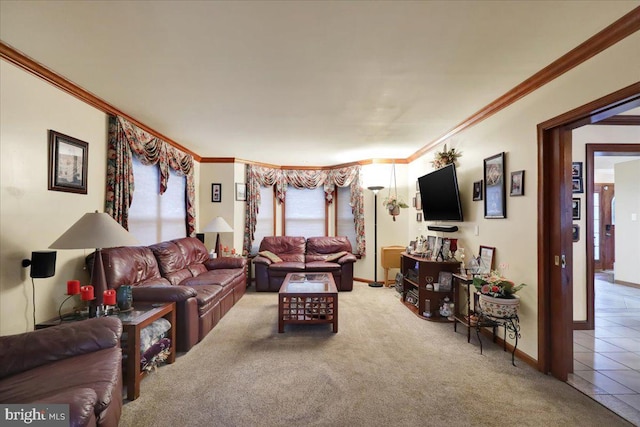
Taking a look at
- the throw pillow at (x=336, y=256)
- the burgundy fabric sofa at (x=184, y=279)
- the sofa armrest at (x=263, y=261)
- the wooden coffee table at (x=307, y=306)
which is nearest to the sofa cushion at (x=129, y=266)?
the burgundy fabric sofa at (x=184, y=279)

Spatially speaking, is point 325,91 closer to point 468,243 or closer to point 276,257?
point 468,243

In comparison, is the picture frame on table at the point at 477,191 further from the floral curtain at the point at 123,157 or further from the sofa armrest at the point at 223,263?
the floral curtain at the point at 123,157

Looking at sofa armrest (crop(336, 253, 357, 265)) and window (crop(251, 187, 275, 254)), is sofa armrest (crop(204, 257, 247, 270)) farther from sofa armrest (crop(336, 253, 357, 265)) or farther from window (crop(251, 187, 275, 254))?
sofa armrest (crop(336, 253, 357, 265))

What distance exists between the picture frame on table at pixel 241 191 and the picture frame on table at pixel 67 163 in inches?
120

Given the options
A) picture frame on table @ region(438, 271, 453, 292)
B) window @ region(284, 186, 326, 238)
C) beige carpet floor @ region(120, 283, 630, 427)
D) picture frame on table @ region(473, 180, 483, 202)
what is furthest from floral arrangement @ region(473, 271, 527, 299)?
window @ region(284, 186, 326, 238)

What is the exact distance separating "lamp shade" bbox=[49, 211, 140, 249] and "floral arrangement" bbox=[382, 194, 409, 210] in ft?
14.3

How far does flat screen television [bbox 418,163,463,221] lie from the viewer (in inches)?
145

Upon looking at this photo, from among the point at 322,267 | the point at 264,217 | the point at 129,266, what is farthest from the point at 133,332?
the point at 264,217

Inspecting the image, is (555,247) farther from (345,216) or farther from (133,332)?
(345,216)

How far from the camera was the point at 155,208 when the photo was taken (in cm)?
443

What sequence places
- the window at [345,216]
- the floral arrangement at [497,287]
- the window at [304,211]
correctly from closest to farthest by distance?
the floral arrangement at [497,287], the window at [345,216], the window at [304,211]

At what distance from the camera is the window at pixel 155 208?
3.98 meters

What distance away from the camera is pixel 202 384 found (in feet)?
7.52

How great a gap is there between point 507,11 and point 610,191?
7.77 metres
